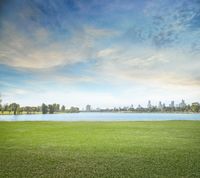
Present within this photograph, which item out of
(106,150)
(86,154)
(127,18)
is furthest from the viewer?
(127,18)

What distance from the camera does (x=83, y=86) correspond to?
229 feet

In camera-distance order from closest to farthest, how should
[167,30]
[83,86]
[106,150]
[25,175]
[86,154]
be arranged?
[25,175] < [86,154] < [106,150] < [167,30] < [83,86]

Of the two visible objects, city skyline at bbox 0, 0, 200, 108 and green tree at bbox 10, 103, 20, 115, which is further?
green tree at bbox 10, 103, 20, 115

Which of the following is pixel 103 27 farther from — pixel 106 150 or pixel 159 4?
pixel 106 150

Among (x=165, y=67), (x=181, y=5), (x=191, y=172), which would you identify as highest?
(x=181, y=5)

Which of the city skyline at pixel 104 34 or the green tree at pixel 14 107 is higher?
the city skyline at pixel 104 34

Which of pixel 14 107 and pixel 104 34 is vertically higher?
pixel 104 34

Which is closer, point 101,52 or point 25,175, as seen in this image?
point 25,175

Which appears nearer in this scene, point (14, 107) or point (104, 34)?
point (104, 34)

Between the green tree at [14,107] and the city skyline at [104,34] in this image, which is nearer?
the city skyline at [104,34]

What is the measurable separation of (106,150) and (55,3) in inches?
536

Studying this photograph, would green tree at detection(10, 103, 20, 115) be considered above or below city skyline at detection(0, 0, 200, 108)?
below

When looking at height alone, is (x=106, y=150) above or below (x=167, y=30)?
below

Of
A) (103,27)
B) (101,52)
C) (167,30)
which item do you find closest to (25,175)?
(103,27)
